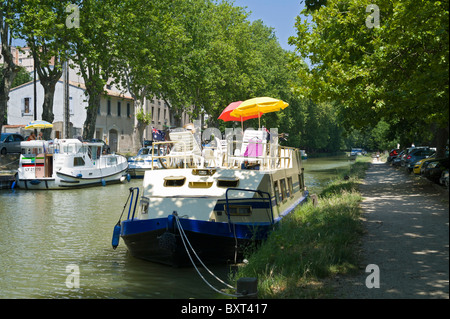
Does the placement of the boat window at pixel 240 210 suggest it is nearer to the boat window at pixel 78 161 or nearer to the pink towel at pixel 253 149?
the pink towel at pixel 253 149

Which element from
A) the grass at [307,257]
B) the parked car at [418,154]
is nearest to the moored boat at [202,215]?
the grass at [307,257]

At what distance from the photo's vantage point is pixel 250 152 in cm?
1527

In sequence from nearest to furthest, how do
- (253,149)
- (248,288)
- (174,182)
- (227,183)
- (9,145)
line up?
(248,288) → (227,183) → (174,182) → (253,149) → (9,145)

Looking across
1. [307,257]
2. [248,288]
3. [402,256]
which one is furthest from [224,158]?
[248,288]

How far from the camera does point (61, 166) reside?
3100cm

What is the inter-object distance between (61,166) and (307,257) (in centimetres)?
2501

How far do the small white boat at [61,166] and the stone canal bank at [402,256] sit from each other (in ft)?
70.8

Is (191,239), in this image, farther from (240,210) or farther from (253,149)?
(253,149)

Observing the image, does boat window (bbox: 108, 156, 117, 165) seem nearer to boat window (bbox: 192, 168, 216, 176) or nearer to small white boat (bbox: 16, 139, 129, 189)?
small white boat (bbox: 16, 139, 129, 189)

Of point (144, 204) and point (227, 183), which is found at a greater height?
point (227, 183)

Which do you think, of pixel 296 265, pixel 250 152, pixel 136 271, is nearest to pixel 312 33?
pixel 250 152

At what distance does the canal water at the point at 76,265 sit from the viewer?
9961mm
